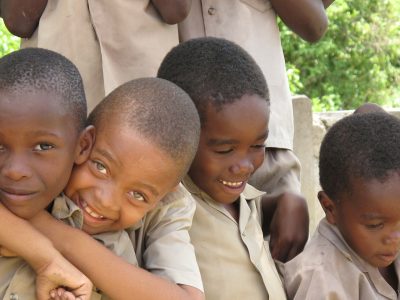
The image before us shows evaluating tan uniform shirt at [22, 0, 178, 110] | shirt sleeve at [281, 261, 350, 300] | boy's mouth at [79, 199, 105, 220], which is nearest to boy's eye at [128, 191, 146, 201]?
boy's mouth at [79, 199, 105, 220]

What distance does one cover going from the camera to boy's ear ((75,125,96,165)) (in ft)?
7.46

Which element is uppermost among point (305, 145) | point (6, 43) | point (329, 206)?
point (329, 206)

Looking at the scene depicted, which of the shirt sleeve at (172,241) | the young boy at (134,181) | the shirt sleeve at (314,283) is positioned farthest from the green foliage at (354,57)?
the young boy at (134,181)

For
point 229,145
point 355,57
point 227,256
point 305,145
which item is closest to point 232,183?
point 229,145

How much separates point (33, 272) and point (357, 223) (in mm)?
1179

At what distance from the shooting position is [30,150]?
2.11 m

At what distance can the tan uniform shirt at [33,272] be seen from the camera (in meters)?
2.16

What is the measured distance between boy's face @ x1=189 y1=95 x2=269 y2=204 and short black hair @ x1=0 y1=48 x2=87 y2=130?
1.69ft

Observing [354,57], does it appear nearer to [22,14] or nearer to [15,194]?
[22,14]

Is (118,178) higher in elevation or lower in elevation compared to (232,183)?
higher

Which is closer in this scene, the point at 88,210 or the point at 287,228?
the point at 88,210

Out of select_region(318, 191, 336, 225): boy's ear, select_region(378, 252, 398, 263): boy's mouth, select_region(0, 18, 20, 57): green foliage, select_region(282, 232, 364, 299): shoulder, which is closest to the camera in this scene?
select_region(282, 232, 364, 299): shoulder

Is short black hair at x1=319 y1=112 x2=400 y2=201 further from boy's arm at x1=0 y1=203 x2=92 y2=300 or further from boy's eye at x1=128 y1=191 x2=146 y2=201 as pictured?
boy's arm at x1=0 y1=203 x2=92 y2=300

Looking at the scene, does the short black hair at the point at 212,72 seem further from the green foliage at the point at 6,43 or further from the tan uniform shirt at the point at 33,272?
the green foliage at the point at 6,43
